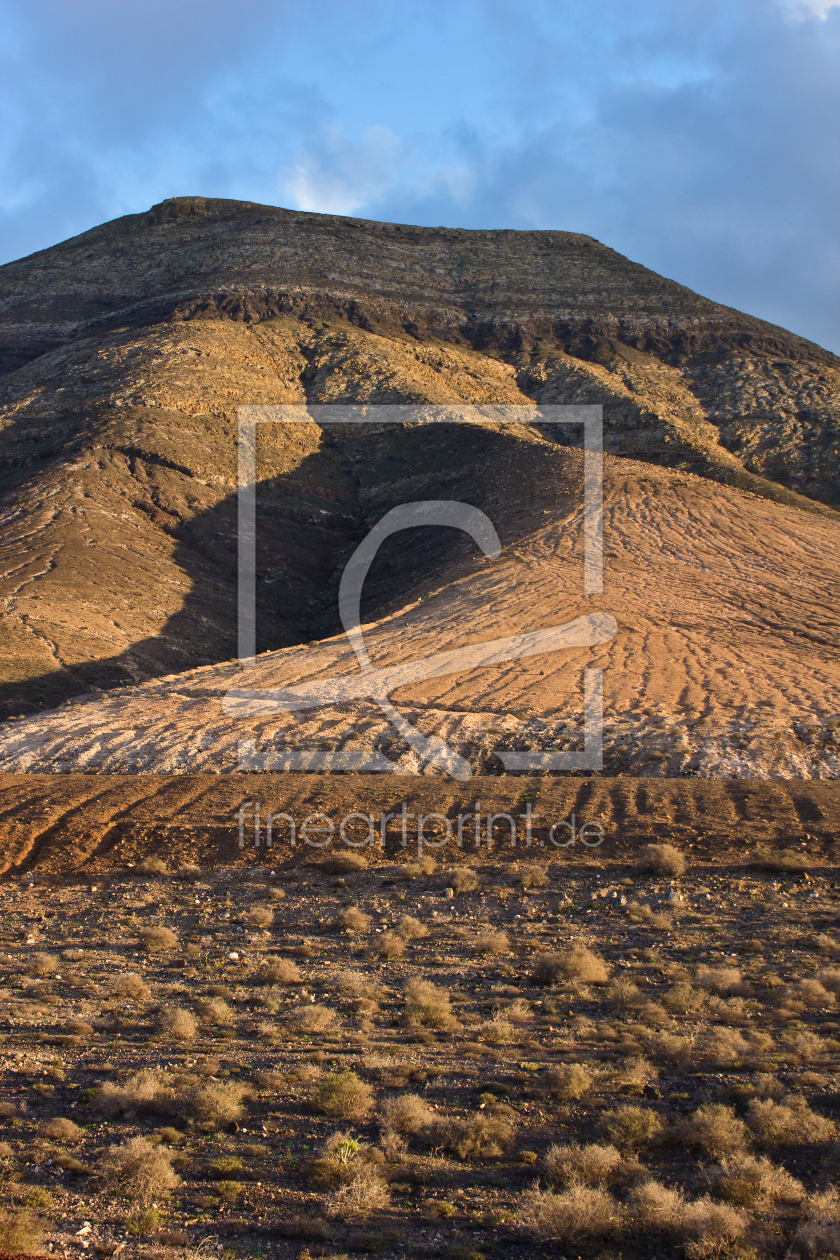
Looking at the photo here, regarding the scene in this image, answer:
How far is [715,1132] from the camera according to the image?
22.4 ft

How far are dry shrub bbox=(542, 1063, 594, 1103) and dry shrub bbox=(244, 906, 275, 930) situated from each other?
6083 mm

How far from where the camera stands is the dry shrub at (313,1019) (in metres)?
9.44

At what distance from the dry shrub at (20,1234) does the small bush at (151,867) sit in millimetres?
9912

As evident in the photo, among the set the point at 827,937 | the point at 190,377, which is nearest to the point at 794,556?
the point at 827,937

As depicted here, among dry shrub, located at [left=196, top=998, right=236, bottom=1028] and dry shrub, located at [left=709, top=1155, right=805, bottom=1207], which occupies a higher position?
dry shrub, located at [left=709, top=1155, right=805, bottom=1207]

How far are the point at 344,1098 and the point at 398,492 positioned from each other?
5231 cm

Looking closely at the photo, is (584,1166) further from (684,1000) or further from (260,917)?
(260,917)

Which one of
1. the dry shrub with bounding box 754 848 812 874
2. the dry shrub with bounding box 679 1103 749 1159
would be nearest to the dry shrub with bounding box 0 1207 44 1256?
the dry shrub with bounding box 679 1103 749 1159

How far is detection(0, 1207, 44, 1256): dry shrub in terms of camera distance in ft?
18.3

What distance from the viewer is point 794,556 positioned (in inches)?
1587

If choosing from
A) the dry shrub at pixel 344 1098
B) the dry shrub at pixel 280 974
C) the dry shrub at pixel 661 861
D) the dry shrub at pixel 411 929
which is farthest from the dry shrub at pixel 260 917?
the dry shrub at pixel 661 861

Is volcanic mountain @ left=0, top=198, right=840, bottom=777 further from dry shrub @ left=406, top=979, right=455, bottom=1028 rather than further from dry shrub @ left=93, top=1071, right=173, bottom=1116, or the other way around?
dry shrub @ left=93, top=1071, right=173, bottom=1116

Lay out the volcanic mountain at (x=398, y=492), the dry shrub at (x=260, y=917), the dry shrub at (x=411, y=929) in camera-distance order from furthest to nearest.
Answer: the volcanic mountain at (x=398, y=492), the dry shrub at (x=260, y=917), the dry shrub at (x=411, y=929)

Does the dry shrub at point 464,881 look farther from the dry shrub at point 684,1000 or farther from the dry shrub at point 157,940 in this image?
the dry shrub at point 684,1000
